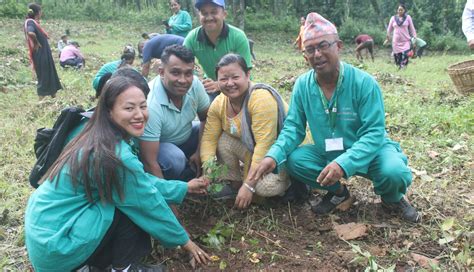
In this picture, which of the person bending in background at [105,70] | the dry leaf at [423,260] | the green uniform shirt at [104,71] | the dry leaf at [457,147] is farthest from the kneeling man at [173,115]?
the dry leaf at [457,147]

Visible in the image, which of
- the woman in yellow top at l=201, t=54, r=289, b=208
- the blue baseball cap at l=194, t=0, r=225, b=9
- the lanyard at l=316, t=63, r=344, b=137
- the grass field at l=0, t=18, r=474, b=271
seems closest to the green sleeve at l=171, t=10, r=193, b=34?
the grass field at l=0, t=18, r=474, b=271

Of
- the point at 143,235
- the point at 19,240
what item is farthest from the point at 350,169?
the point at 19,240

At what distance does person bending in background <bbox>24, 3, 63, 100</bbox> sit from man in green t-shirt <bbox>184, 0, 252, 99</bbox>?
4.82 meters

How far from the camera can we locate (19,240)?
2883 millimetres

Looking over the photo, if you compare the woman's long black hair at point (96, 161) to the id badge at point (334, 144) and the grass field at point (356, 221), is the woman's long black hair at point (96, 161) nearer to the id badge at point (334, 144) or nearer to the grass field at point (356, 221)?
the grass field at point (356, 221)

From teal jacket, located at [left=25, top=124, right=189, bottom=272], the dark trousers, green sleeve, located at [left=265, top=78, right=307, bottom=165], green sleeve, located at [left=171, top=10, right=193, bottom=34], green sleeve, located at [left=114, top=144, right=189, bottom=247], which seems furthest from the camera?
green sleeve, located at [left=171, top=10, right=193, bottom=34]

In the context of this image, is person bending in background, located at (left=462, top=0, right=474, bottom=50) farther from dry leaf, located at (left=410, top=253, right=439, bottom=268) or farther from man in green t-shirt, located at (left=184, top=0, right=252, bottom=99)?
dry leaf, located at (left=410, top=253, right=439, bottom=268)

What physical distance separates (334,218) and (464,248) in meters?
0.81

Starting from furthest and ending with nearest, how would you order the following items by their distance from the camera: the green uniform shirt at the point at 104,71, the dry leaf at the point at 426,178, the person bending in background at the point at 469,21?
1. the person bending in background at the point at 469,21
2. the green uniform shirt at the point at 104,71
3. the dry leaf at the point at 426,178

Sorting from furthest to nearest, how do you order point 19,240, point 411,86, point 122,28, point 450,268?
point 122,28 → point 411,86 → point 19,240 → point 450,268

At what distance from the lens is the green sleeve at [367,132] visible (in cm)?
263

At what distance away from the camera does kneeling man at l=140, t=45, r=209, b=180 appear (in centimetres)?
283

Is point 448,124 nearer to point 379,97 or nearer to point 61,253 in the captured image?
point 379,97

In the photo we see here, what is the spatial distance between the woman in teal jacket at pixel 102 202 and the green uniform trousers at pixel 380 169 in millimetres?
1028
